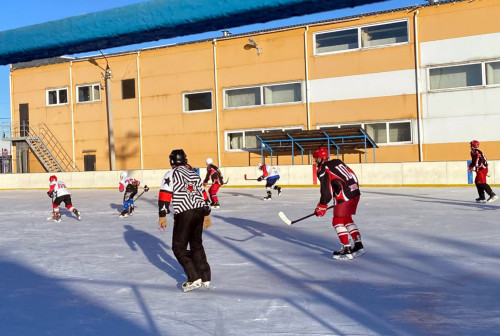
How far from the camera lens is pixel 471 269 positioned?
22.2 ft

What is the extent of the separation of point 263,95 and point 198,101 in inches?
159

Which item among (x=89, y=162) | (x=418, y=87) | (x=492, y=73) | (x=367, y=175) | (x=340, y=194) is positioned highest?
(x=492, y=73)

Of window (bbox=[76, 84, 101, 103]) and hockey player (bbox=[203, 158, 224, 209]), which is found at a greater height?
window (bbox=[76, 84, 101, 103])

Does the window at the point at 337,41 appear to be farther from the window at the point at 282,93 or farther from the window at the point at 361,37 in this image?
the window at the point at 282,93

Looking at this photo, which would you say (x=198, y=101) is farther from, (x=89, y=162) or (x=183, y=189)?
(x=183, y=189)

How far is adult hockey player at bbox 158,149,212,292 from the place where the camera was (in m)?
6.05

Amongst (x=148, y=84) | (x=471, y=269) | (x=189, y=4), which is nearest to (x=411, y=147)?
(x=148, y=84)

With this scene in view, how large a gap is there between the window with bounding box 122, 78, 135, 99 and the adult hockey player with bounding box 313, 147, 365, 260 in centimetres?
2696

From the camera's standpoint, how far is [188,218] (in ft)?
19.9

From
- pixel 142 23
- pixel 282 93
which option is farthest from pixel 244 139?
pixel 142 23

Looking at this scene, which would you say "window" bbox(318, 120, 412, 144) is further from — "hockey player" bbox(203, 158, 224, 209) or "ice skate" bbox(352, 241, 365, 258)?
"ice skate" bbox(352, 241, 365, 258)

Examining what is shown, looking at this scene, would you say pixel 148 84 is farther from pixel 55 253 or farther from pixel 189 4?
pixel 189 4

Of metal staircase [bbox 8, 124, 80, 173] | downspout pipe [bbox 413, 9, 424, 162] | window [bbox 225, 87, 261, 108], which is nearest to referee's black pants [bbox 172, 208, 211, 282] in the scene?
downspout pipe [bbox 413, 9, 424, 162]

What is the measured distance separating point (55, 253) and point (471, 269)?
627 centimetres
